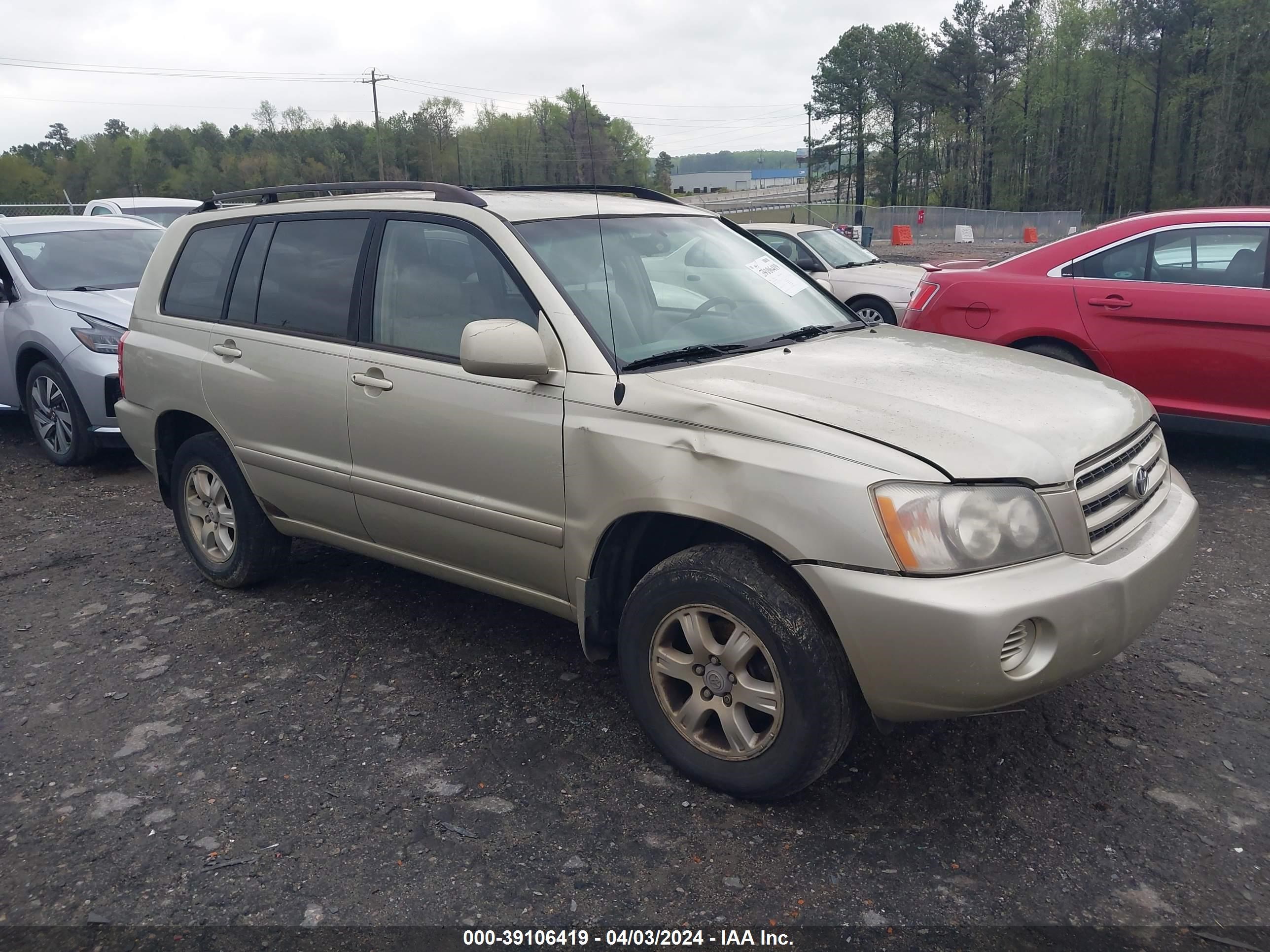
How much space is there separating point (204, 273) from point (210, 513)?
1.15 metres

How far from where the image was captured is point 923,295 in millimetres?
7109

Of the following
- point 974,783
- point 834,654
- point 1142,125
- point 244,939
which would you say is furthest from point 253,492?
point 1142,125

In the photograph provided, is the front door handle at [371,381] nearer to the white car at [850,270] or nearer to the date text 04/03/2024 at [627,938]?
the date text 04/03/2024 at [627,938]

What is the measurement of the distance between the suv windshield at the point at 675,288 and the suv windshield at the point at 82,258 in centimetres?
536

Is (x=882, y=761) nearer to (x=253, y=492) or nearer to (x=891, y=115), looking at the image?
(x=253, y=492)

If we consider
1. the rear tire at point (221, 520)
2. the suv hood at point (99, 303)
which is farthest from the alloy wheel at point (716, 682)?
the suv hood at point (99, 303)

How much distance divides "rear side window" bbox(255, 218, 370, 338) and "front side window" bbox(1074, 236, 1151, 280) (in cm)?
469

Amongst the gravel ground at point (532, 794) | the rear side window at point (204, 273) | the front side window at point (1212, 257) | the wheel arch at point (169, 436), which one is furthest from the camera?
the front side window at point (1212, 257)

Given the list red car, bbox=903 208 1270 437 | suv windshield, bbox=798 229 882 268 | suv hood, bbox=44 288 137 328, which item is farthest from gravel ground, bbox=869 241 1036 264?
suv hood, bbox=44 288 137 328

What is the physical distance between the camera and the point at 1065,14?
239 ft

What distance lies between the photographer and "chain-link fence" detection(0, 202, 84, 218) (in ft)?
80.8

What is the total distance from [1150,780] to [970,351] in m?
1.57

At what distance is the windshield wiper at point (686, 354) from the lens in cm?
320

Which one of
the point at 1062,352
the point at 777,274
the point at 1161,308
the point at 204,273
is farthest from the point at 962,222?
the point at 204,273
